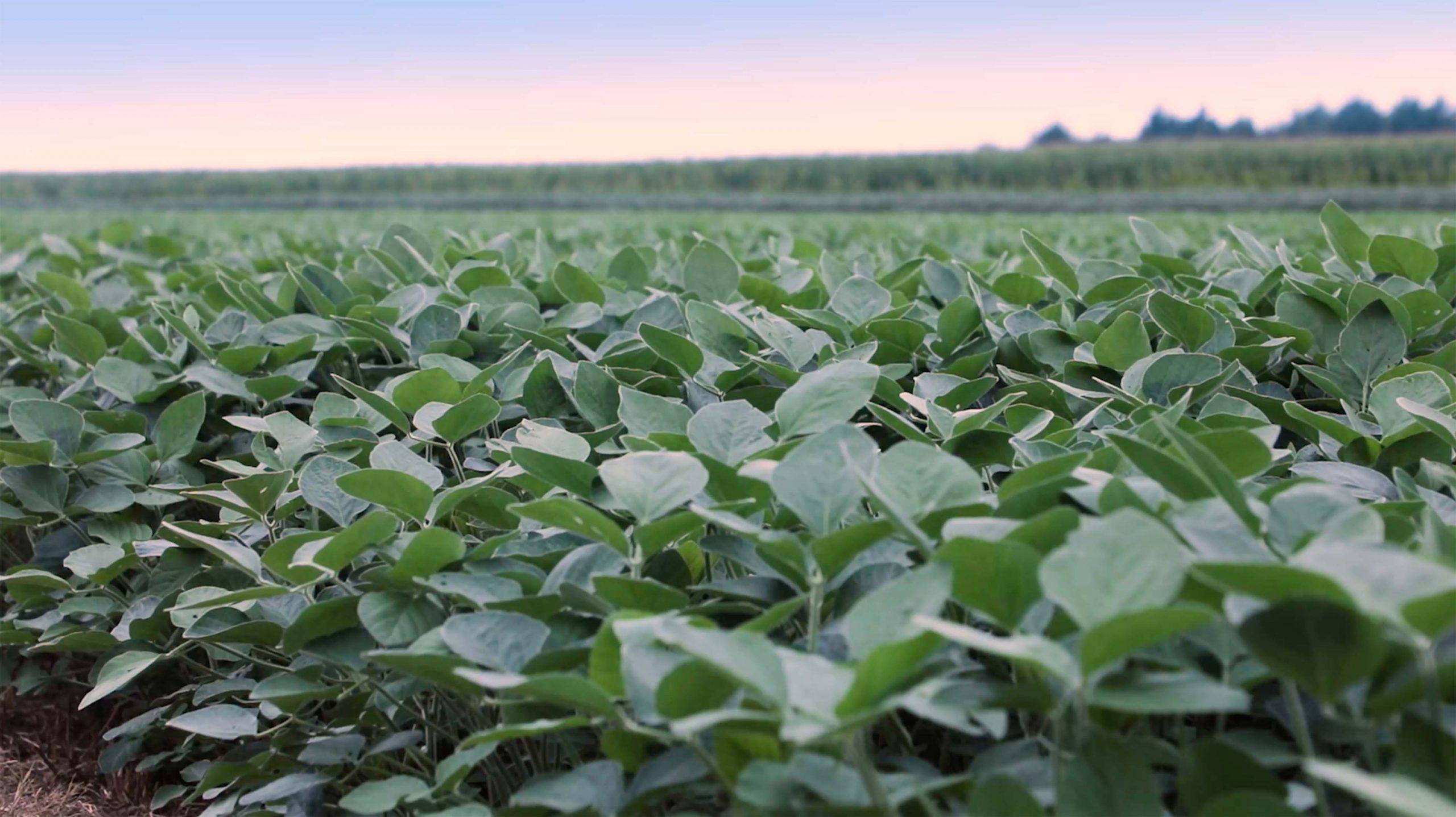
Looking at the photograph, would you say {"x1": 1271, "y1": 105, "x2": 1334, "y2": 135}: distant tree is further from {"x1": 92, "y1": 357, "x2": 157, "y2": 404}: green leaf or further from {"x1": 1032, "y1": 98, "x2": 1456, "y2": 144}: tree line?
{"x1": 92, "y1": 357, "x2": 157, "y2": 404}: green leaf

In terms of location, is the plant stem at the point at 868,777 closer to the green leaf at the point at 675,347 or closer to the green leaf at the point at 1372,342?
the green leaf at the point at 675,347

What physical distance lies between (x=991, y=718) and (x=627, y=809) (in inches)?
11.3

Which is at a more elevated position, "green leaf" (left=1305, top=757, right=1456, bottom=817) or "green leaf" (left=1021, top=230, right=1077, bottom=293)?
"green leaf" (left=1021, top=230, right=1077, bottom=293)

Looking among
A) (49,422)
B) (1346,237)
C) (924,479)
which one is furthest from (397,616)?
(1346,237)

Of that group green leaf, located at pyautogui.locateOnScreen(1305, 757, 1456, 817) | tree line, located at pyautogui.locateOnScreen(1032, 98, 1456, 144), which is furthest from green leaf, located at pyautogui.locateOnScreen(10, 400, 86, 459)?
tree line, located at pyautogui.locateOnScreen(1032, 98, 1456, 144)

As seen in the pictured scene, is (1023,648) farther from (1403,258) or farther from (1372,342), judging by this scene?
(1403,258)

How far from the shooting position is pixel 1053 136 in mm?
50219

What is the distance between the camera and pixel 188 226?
7676mm

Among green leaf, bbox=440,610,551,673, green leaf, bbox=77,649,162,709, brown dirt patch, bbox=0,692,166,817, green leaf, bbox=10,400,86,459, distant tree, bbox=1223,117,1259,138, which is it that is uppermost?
distant tree, bbox=1223,117,1259,138

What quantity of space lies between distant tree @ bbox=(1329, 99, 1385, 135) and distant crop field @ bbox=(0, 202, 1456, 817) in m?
53.5

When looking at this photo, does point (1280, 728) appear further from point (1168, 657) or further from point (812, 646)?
point (812, 646)

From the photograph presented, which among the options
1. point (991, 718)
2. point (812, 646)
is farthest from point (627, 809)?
point (991, 718)

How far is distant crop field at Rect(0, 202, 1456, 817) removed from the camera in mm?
641

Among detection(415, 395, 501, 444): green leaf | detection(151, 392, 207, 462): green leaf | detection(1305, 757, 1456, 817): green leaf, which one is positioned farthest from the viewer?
detection(151, 392, 207, 462): green leaf
